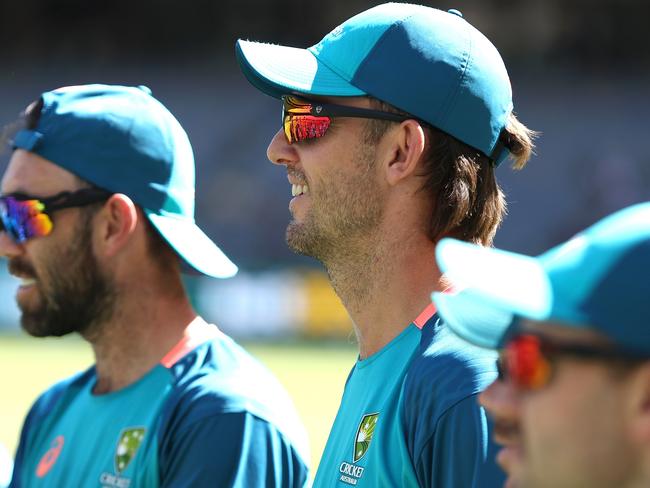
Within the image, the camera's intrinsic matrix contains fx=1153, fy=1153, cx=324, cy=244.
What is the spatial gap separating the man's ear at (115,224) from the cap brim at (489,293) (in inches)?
79.3

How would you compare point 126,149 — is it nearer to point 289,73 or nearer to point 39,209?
point 39,209

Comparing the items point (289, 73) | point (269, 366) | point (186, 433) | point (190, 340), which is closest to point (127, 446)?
point (186, 433)

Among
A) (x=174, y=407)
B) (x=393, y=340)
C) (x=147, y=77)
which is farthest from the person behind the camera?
(x=147, y=77)

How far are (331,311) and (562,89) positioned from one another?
1027 cm

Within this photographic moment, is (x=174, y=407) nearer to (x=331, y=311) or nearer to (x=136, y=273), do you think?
(x=136, y=273)

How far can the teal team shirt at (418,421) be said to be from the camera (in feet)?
9.10

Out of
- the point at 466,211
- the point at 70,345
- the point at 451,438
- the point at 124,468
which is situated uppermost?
the point at 466,211

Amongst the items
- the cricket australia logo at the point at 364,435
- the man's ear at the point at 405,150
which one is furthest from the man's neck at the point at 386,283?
the cricket australia logo at the point at 364,435

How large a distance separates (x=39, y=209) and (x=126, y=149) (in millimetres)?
378

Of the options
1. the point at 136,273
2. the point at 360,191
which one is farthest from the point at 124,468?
the point at 360,191

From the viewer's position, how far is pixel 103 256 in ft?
13.6

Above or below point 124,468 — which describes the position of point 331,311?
below

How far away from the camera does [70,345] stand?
18969mm

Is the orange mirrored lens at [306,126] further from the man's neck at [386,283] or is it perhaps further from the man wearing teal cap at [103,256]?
the man wearing teal cap at [103,256]
